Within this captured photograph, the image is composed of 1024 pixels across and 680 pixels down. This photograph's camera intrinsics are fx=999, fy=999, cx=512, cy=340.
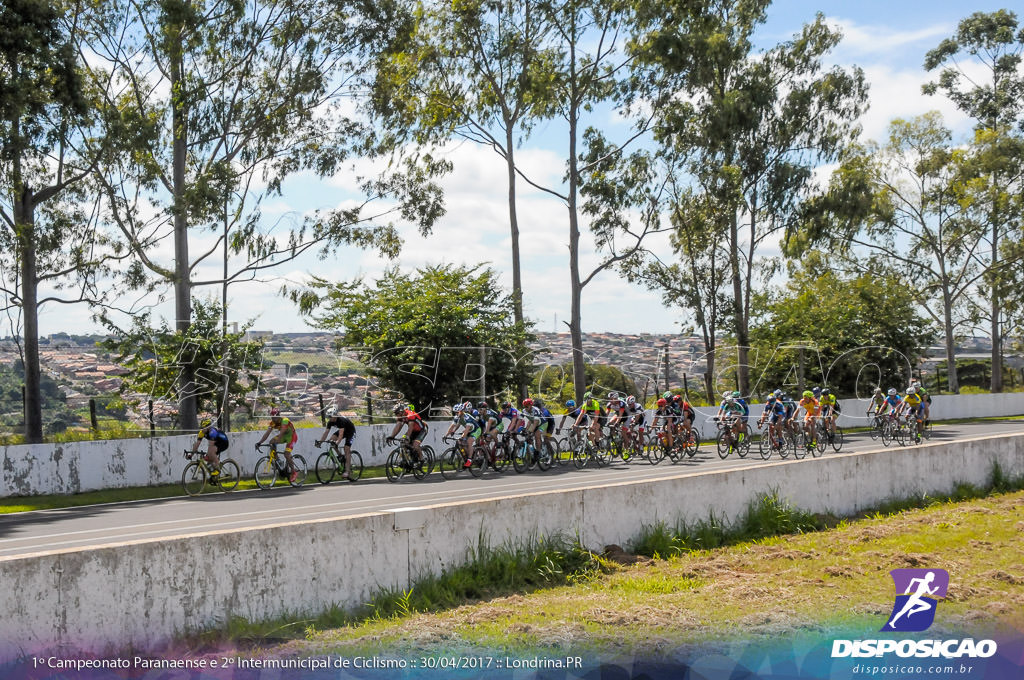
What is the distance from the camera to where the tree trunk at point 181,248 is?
90.2 ft

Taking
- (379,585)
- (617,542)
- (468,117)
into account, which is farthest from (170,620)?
(468,117)

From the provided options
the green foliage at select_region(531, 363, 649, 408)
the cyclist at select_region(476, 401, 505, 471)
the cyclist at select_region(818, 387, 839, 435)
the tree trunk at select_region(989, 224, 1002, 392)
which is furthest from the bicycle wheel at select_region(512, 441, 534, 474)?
the tree trunk at select_region(989, 224, 1002, 392)

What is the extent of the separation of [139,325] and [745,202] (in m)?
28.7

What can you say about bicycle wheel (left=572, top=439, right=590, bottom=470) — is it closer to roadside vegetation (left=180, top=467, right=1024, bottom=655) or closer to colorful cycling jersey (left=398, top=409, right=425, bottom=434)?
colorful cycling jersey (left=398, top=409, right=425, bottom=434)

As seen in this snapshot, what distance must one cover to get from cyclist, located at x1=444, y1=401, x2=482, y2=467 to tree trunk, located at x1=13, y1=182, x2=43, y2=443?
37.5 feet

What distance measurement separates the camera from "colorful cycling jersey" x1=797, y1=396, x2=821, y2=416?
25000mm

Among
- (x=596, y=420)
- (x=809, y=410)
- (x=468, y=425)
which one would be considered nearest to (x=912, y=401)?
(x=809, y=410)

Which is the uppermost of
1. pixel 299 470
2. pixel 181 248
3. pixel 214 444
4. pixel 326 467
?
pixel 181 248

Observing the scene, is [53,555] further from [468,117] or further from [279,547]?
[468,117]

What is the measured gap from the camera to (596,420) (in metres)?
25.5

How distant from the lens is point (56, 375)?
28.4 metres

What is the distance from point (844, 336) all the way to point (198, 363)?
32.4 meters

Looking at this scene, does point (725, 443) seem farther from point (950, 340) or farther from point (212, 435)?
point (950, 340)

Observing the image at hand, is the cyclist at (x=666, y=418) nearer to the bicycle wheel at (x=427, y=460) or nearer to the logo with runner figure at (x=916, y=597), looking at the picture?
the bicycle wheel at (x=427, y=460)
